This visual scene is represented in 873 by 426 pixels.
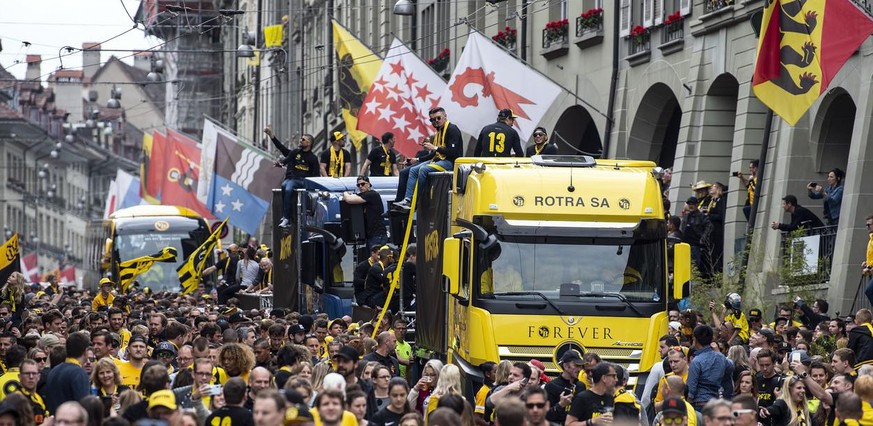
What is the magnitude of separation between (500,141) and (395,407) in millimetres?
8418

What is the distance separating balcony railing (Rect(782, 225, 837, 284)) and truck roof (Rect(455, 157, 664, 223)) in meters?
6.78

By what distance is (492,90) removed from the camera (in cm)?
2903

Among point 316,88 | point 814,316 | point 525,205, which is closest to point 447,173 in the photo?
point 525,205

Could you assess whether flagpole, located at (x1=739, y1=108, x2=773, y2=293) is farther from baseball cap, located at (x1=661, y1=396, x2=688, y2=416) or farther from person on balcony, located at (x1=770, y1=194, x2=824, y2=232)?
baseball cap, located at (x1=661, y1=396, x2=688, y2=416)

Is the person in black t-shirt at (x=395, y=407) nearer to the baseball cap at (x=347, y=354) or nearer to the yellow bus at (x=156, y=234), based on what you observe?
the baseball cap at (x=347, y=354)

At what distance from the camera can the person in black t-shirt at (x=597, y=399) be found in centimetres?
1408

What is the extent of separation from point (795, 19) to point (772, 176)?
5674mm

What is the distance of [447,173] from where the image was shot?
20562 mm

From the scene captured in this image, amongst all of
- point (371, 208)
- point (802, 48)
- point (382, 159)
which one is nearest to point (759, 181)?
point (382, 159)

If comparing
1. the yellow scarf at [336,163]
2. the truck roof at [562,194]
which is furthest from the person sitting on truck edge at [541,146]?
the yellow scarf at [336,163]

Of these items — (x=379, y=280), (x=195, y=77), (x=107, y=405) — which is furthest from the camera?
(x=195, y=77)

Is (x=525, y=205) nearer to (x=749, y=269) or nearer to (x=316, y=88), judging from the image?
(x=749, y=269)

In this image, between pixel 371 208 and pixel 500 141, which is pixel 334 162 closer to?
pixel 371 208

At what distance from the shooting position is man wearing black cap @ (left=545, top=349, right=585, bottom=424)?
1553 centimetres
